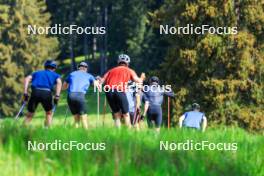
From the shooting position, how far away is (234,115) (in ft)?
105

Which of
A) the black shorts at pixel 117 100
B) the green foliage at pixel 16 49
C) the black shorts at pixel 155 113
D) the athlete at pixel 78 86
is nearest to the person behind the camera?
the black shorts at pixel 117 100

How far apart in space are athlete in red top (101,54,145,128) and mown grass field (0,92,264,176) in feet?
18.4

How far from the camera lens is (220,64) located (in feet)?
108

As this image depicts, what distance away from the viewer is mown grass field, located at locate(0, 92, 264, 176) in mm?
6117

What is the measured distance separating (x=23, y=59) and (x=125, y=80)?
51744 mm

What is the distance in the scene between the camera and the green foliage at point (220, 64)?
32062 mm

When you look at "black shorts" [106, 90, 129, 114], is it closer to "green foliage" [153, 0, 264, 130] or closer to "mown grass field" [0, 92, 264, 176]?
"mown grass field" [0, 92, 264, 176]

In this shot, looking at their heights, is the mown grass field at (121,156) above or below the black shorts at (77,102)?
below

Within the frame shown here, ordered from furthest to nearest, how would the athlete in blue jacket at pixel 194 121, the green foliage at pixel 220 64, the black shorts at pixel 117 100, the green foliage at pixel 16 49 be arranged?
the green foliage at pixel 16 49 → the green foliage at pixel 220 64 → the athlete in blue jacket at pixel 194 121 → the black shorts at pixel 117 100

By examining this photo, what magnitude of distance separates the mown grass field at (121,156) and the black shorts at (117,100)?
18.7 ft

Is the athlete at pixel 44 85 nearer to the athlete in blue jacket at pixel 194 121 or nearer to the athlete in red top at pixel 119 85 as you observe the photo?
the athlete in red top at pixel 119 85

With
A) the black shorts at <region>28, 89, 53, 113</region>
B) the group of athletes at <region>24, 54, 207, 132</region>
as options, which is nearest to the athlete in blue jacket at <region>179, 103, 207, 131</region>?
the group of athletes at <region>24, 54, 207, 132</region>

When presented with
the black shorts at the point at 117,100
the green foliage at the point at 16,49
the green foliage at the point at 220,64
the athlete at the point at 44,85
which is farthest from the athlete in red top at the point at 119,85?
the green foliage at the point at 16,49

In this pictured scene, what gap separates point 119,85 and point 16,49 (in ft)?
170
